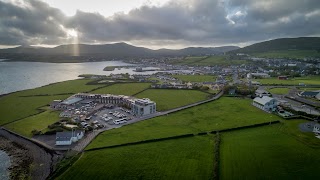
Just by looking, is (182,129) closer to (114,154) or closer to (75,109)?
(114,154)

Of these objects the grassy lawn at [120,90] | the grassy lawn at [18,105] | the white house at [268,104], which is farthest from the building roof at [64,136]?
the white house at [268,104]

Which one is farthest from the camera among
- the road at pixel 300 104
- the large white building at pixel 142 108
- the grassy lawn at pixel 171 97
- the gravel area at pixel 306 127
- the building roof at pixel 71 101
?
the grassy lawn at pixel 171 97

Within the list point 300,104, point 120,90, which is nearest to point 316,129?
point 300,104

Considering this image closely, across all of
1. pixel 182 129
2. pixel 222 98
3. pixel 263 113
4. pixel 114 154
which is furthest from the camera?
pixel 222 98

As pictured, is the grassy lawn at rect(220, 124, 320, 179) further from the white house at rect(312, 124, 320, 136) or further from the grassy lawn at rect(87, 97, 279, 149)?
the grassy lawn at rect(87, 97, 279, 149)

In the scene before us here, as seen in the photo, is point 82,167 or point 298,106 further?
point 298,106

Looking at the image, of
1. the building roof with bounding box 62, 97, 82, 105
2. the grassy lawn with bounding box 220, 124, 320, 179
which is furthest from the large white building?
the grassy lawn with bounding box 220, 124, 320, 179

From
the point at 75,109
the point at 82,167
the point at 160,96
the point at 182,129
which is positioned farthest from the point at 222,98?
the point at 82,167

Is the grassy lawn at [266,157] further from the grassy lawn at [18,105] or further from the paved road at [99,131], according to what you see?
the grassy lawn at [18,105]
